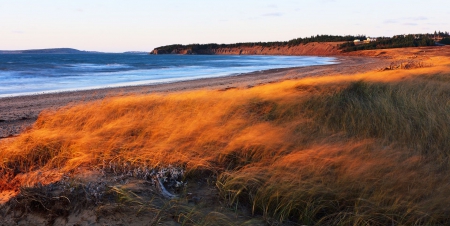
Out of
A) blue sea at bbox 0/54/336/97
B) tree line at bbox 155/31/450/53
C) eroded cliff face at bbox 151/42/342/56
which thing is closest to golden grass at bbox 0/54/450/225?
blue sea at bbox 0/54/336/97

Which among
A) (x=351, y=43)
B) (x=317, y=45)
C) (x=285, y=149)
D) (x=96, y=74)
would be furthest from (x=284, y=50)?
(x=285, y=149)

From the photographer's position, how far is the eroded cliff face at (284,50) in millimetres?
102019

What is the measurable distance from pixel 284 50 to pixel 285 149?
422 ft

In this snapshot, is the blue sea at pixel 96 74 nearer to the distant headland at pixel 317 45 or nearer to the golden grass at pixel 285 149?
the golden grass at pixel 285 149

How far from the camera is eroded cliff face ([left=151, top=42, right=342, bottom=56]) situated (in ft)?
335

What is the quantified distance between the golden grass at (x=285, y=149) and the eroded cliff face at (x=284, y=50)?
87.1 metres

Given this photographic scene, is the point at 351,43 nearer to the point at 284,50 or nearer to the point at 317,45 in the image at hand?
the point at 317,45

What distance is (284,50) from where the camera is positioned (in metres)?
130

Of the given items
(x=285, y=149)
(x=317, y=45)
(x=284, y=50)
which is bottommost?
(x=285, y=149)

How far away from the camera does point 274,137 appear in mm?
4406

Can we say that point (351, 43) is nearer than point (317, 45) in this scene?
Yes

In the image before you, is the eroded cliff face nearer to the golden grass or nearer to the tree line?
the tree line

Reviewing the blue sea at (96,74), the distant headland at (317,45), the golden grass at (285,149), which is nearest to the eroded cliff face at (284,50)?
the distant headland at (317,45)

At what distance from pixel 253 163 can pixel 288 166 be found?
0.38 metres
